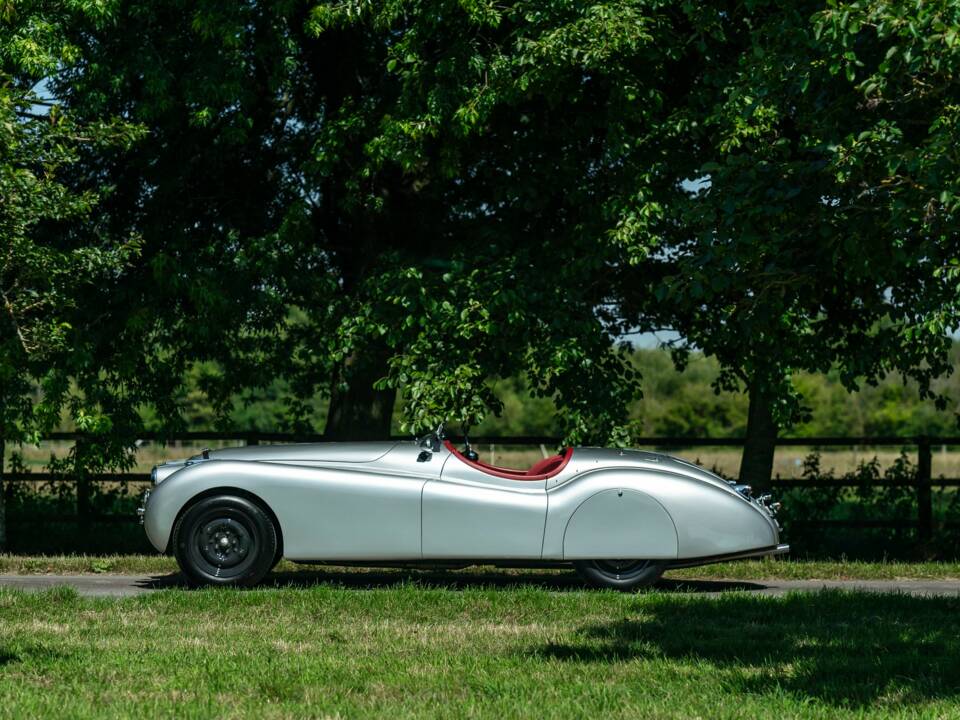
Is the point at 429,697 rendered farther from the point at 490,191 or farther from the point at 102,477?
the point at 102,477

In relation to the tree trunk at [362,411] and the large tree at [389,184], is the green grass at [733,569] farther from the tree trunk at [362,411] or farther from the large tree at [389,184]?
the tree trunk at [362,411]

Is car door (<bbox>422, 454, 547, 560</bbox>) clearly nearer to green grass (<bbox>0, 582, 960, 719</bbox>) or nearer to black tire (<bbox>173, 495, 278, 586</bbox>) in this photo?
green grass (<bbox>0, 582, 960, 719</bbox>)

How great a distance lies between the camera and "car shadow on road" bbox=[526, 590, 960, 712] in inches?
248

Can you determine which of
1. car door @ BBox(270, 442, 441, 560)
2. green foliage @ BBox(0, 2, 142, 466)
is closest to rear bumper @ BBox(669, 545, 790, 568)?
car door @ BBox(270, 442, 441, 560)

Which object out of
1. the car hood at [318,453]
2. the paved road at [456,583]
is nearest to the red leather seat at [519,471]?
the car hood at [318,453]

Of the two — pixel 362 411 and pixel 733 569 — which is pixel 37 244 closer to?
pixel 362 411

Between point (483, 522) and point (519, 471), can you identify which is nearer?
point (483, 522)

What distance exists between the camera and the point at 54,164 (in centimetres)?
1278

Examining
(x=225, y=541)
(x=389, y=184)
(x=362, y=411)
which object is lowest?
(x=225, y=541)

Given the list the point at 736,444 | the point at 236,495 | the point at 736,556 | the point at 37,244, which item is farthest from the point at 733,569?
the point at 37,244

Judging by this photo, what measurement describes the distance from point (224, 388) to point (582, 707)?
10.3 m

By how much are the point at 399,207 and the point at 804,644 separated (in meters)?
8.51

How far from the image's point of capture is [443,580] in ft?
38.0

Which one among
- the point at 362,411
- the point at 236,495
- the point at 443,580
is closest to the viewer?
the point at 236,495
